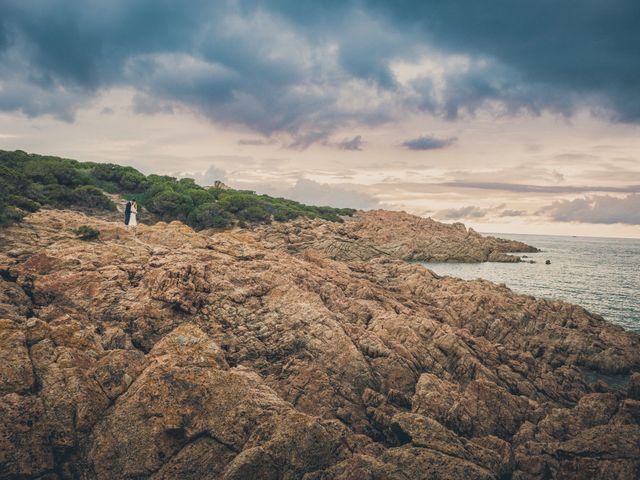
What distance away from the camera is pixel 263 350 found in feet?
56.3

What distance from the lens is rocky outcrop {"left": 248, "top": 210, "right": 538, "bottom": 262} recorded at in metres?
80.2

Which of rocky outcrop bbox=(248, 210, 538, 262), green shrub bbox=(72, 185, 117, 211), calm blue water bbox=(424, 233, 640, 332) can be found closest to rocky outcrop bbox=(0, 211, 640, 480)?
calm blue water bbox=(424, 233, 640, 332)

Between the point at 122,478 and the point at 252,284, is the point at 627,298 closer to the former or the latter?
the point at 252,284

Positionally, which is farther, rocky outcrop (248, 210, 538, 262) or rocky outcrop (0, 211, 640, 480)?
rocky outcrop (248, 210, 538, 262)

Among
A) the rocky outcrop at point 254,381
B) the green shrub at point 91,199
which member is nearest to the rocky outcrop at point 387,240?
the green shrub at point 91,199

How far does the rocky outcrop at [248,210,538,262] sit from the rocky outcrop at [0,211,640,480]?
30765 millimetres

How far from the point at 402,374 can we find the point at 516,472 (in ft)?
19.9

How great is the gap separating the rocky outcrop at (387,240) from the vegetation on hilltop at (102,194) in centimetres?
876

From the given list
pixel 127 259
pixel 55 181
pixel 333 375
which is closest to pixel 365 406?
pixel 333 375

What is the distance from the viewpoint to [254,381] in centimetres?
1327

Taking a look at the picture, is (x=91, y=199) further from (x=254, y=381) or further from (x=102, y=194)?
(x=254, y=381)

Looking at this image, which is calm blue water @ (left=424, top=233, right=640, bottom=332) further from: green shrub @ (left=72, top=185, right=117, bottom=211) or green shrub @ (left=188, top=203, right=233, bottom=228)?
green shrub @ (left=72, top=185, right=117, bottom=211)

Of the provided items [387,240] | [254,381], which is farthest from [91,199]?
[387,240]

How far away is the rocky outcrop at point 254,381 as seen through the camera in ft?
36.1
